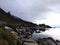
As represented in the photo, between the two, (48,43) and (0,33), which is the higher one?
(0,33)

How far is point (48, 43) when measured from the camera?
2892 cm

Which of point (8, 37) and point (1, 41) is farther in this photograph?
point (8, 37)

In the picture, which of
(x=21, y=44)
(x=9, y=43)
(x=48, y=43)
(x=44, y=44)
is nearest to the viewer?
(x=9, y=43)

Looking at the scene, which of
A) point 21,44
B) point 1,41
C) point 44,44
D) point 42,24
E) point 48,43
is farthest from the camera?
point 42,24

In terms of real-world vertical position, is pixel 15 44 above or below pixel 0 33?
below

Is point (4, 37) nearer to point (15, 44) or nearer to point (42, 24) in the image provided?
point (15, 44)

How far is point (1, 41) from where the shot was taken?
1598 centimetres

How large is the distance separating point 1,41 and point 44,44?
12.1m

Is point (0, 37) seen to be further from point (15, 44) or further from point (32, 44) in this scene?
point (32, 44)

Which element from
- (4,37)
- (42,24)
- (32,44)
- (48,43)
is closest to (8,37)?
(4,37)

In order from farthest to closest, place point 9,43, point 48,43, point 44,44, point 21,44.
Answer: point 48,43, point 44,44, point 21,44, point 9,43

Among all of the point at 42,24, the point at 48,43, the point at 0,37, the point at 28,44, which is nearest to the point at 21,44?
the point at 28,44

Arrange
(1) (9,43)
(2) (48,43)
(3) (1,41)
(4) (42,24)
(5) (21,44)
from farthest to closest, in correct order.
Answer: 1. (4) (42,24)
2. (2) (48,43)
3. (5) (21,44)
4. (1) (9,43)
5. (3) (1,41)

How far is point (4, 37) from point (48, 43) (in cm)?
1265
